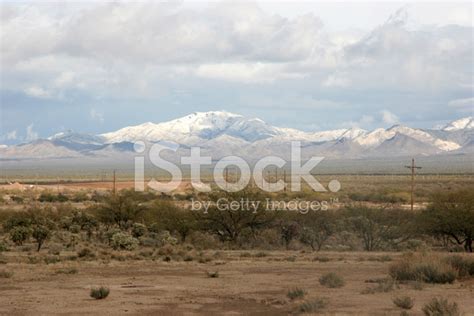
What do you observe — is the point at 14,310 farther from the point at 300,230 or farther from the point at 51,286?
the point at 300,230

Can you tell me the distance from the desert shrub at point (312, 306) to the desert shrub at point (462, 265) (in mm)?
8489

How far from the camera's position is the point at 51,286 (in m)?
25.8

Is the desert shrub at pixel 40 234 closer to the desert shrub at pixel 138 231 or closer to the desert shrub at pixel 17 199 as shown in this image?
the desert shrub at pixel 138 231

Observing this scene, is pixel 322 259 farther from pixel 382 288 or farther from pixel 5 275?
pixel 5 275

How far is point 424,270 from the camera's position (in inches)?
1014

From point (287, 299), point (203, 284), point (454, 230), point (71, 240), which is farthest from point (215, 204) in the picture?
point (287, 299)

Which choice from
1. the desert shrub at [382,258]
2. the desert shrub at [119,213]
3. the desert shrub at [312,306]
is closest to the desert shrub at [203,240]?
the desert shrub at [119,213]

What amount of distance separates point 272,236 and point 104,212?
13859 mm

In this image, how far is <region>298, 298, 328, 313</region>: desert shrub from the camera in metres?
19.4

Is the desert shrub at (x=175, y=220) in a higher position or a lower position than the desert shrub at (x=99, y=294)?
higher

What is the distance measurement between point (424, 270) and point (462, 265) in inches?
90.5

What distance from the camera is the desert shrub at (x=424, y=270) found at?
25234 mm

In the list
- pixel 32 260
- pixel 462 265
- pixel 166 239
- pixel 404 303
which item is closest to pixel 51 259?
pixel 32 260

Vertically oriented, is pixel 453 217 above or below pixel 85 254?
above
